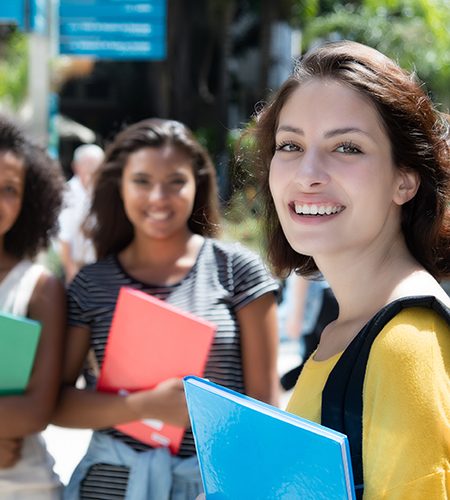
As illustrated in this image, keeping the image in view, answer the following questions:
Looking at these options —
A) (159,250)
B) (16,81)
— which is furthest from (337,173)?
(16,81)

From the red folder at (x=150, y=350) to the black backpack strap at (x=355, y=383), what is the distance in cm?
91

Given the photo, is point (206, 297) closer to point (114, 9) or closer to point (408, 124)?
Result: point (408, 124)

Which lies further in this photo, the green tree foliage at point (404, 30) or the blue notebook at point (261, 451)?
the green tree foliage at point (404, 30)

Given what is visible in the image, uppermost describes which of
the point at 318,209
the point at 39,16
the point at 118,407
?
the point at 39,16

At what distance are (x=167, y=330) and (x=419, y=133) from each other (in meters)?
0.97

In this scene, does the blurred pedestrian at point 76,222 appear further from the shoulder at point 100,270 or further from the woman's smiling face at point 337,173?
the woman's smiling face at point 337,173

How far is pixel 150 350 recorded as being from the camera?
224 cm

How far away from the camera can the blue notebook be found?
110 centimetres

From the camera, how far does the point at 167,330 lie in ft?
7.22

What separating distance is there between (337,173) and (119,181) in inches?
56.0

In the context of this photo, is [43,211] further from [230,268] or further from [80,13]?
[80,13]

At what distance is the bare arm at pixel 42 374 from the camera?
216 centimetres

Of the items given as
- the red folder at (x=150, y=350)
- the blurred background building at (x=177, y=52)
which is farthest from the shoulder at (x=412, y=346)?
the red folder at (x=150, y=350)

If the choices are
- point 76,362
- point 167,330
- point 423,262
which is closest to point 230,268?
point 167,330
